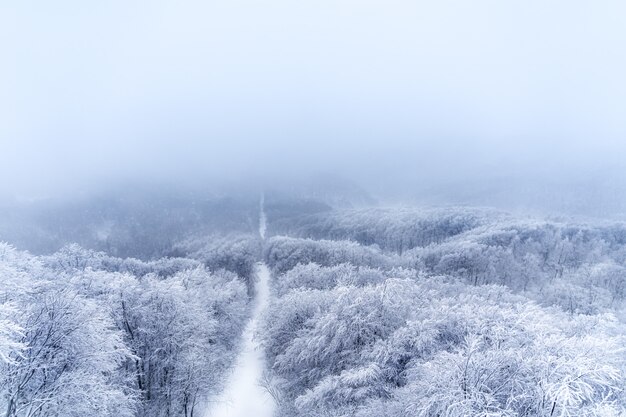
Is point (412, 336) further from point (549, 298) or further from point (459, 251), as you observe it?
point (459, 251)

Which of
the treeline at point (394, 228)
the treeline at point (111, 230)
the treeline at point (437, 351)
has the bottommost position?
the treeline at point (111, 230)

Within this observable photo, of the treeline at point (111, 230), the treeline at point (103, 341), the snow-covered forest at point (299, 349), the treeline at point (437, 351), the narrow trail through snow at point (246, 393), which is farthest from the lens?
the treeline at point (111, 230)

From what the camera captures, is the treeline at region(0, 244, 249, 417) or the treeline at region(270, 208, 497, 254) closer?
the treeline at region(0, 244, 249, 417)

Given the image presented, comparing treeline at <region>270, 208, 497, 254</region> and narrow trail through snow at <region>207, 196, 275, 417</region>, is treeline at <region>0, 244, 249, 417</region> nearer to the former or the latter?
narrow trail through snow at <region>207, 196, 275, 417</region>

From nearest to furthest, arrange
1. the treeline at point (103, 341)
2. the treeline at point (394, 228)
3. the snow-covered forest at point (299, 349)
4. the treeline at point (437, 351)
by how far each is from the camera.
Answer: the treeline at point (437, 351)
the snow-covered forest at point (299, 349)
the treeline at point (103, 341)
the treeline at point (394, 228)

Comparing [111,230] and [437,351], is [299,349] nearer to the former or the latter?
[437,351]

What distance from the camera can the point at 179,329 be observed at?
2572cm

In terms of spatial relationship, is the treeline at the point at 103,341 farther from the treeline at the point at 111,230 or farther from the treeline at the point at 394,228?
the treeline at the point at 111,230

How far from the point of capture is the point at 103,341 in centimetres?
1716

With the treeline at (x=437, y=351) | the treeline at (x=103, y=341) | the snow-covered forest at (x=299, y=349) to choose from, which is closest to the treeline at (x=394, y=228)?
the treeline at (x=437, y=351)

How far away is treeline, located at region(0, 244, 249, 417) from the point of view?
14.1m

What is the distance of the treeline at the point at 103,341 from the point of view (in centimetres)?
1406

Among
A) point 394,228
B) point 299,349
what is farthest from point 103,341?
point 394,228

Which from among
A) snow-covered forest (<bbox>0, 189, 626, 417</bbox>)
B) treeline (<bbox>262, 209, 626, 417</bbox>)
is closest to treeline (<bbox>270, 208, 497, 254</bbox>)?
treeline (<bbox>262, 209, 626, 417</bbox>)
